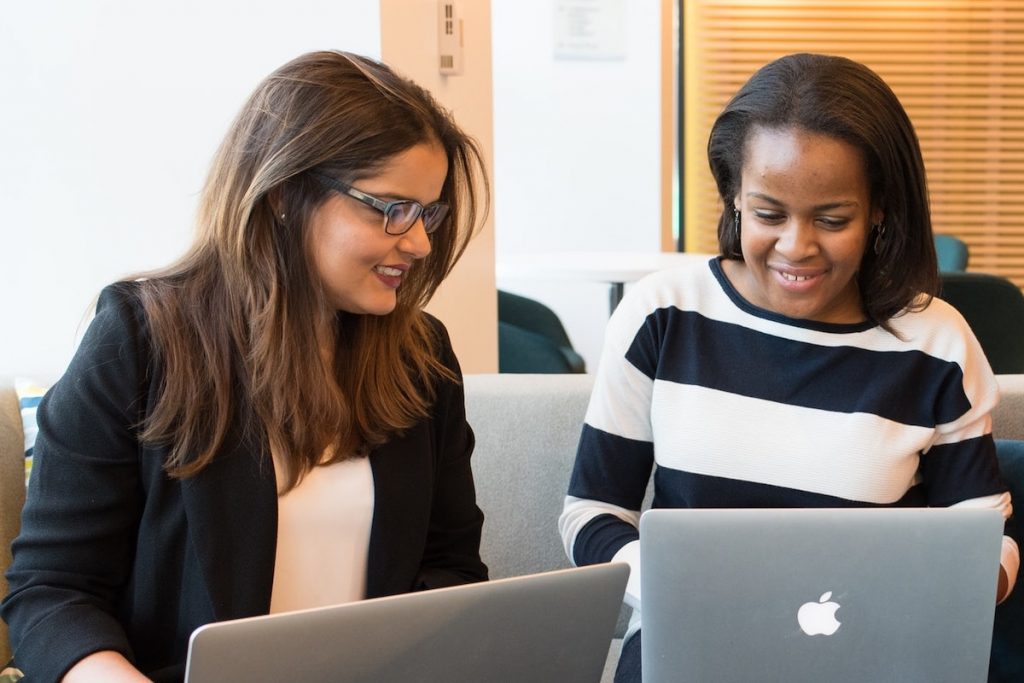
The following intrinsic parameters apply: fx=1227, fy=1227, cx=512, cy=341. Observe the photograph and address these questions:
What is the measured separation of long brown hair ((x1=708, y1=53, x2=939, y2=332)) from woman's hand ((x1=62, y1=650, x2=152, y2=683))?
0.96 metres

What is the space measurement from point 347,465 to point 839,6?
497 cm

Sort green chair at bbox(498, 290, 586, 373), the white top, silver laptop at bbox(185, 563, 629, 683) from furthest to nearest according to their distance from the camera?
green chair at bbox(498, 290, 586, 373) < the white top < silver laptop at bbox(185, 563, 629, 683)

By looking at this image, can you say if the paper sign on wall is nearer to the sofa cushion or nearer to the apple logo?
the sofa cushion

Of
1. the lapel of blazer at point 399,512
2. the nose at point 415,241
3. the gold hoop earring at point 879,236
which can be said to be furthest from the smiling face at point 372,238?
the gold hoop earring at point 879,236

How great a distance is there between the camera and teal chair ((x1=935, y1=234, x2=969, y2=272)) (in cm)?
437

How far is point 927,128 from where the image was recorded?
236 inches

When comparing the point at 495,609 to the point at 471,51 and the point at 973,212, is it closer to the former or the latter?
the point at 471,51

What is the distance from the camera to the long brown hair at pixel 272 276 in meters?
1.36

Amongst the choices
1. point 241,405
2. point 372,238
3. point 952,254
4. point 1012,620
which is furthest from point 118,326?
point 952,254

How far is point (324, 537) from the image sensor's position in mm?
1460

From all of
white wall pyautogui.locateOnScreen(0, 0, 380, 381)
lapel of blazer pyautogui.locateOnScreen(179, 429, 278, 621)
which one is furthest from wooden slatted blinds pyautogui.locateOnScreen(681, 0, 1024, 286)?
lapel of blazer pyautogui.locateOnScreen(179, 429, 278, 621)

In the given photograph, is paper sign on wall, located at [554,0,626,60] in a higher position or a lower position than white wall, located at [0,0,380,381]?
higher

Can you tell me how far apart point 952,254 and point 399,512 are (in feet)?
11.3

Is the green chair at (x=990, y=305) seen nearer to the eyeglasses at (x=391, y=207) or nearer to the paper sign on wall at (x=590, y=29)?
the eyeglasses at (x=391, y=207)
